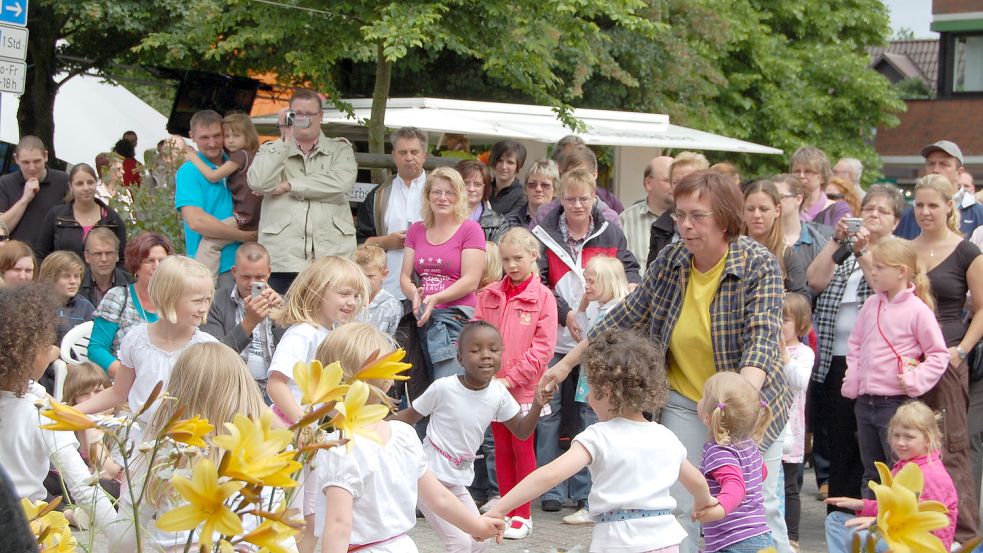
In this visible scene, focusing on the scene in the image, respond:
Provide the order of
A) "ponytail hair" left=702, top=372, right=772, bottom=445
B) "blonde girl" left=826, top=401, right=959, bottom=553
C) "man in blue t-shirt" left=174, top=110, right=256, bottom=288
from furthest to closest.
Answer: "man in blue t-shirt" left=174, top=110, right=256, bottom=288, "blonde girl" left=826, top=401, right=959, bottom=553, "ponytail hair" left=702, top=372, right=772, bottom=445

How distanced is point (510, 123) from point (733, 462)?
10249mm

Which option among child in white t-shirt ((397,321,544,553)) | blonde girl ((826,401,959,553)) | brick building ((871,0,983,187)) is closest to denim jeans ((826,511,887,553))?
blonde girl ((826,401,959,553))

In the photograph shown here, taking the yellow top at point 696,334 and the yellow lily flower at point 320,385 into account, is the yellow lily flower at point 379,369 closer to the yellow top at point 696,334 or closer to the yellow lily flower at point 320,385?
the yellow lily flower at point 320,385

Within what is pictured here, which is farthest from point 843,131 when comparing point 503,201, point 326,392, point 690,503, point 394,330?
point 326,392

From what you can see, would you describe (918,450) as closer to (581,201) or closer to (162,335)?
(581,201)

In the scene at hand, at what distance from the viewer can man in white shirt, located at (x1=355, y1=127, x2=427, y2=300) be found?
8070mm

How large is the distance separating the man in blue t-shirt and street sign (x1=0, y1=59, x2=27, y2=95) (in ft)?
3.93

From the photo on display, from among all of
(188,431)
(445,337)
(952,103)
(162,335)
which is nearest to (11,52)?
(445,337)

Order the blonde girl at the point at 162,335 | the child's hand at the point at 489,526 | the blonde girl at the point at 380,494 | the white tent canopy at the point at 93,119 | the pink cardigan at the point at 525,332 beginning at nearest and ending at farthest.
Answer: the blonde girl at the point at 380,494, the child's hand at the point at 489,526, the blonde girl at the point at 162,335, the pink cardigan at the point at 525,332, the white tent canopy at the point at 93,119

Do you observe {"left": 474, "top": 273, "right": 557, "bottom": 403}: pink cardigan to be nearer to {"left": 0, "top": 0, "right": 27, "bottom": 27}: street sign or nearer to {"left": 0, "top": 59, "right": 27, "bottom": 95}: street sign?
{"left": 0, "top": 59, "right": 27, "bottom": 95}: street sign

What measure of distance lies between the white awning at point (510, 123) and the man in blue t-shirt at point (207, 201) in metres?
3.90

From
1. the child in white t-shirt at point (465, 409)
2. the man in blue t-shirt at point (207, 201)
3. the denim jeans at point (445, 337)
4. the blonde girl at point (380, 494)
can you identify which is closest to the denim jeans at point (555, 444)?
the denim jeans at point (445, 337)

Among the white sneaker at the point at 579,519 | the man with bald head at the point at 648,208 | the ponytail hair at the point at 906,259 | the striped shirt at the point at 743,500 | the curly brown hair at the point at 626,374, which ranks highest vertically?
the man with bald head at the point at 648,208

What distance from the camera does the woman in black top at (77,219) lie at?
876cm
